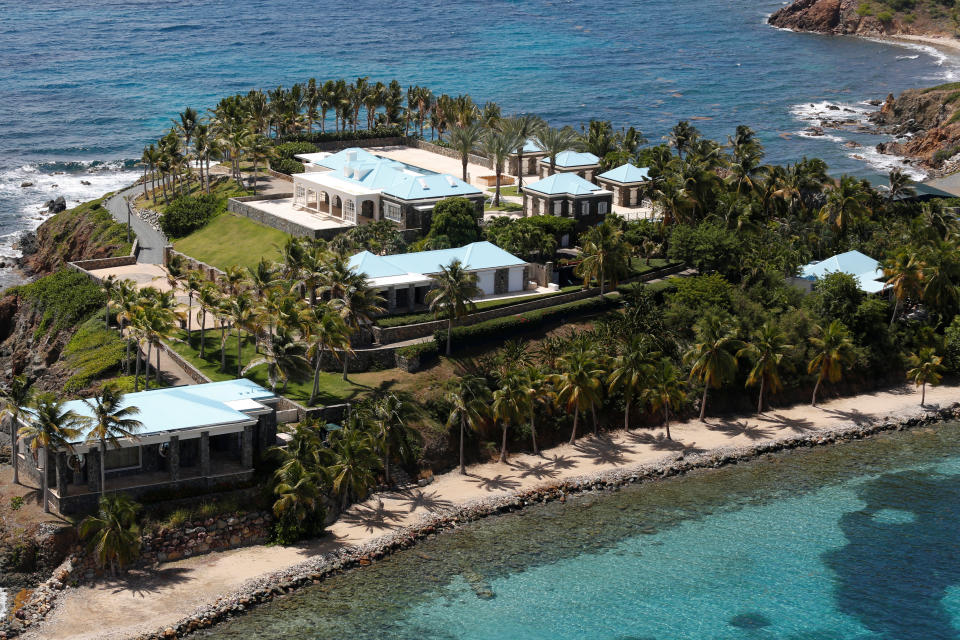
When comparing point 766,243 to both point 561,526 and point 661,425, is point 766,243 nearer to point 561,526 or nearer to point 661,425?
point 661,425

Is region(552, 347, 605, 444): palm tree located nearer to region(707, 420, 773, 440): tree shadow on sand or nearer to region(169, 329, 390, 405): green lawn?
region(707, 420, 773, 440): tree shadow on sand

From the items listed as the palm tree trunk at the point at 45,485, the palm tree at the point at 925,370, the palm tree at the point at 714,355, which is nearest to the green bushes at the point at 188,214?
the palm tree trunk at the point at 45,485

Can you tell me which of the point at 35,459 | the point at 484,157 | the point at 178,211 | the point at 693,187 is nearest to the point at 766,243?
the point at 693,187

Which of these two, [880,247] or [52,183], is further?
[52,183]

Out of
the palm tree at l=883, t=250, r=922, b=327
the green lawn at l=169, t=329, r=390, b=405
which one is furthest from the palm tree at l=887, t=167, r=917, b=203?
the green lawn at l=169, t=329, r=390, b=405

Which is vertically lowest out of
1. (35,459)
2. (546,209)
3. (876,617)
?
(876,617)

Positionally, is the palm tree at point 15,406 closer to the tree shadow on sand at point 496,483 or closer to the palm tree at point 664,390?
the tree shadow on sand at point 496,483
